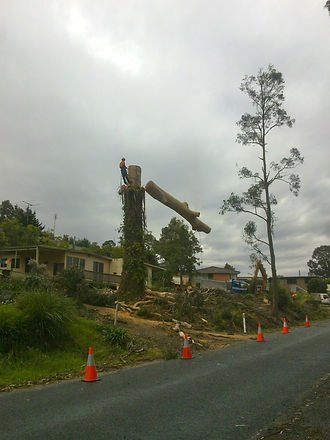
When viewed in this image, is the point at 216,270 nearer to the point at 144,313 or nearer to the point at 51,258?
the point at 51,258

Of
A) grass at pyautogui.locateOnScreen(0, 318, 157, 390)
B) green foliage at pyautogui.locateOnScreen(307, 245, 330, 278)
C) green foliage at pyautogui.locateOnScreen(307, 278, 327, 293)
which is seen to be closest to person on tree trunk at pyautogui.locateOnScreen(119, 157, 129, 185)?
grass at pyautogui.locateOnScreen(0, 318, 157, 390)

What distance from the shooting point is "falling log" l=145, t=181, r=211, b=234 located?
82.1ft

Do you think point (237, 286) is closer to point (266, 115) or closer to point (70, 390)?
→ point (266, 115)

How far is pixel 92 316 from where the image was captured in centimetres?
1752

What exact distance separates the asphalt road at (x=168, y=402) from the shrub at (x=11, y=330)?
2740 millimetres

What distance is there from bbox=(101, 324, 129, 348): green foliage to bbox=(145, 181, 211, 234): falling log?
11.2 metres

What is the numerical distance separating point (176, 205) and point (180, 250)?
25418 millimetres

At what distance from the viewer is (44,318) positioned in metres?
12.9

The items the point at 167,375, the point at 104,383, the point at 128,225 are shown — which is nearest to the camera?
the point at 104,383

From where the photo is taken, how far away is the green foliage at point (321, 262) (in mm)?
119625

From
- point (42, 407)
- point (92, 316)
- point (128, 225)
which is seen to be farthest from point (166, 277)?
point (42, 407)

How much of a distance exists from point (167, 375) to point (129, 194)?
14320 mm

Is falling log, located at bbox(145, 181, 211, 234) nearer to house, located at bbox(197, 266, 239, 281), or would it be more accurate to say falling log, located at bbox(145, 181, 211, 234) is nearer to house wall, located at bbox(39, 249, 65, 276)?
house wall, located at bbox(39, 249, 65, 276)

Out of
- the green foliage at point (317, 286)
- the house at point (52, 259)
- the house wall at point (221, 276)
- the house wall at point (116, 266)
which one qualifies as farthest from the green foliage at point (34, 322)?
the green foliage at point (317, 286)
